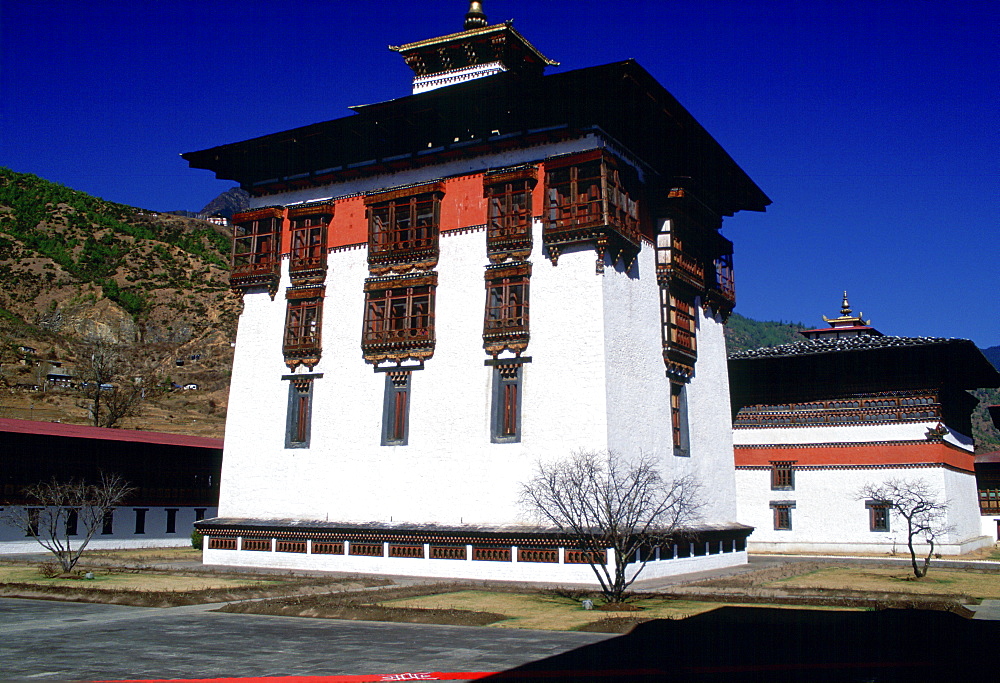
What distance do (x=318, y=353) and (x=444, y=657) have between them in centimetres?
2322

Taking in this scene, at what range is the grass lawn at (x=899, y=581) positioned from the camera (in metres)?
26.5

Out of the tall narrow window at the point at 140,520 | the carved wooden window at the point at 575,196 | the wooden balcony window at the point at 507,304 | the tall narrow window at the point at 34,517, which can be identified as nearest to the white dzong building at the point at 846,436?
the carved wooden window at the point at 575,196

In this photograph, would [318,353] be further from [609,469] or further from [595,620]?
[595,620]

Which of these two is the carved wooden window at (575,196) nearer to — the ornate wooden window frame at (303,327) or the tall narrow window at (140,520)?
the ornate wooden window frame at (303,327)

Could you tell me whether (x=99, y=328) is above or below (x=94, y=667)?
above

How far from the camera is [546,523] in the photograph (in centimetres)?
2886

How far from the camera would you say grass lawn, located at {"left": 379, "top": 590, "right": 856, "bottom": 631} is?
18375 mm

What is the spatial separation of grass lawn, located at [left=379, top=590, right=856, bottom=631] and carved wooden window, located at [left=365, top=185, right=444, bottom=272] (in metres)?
14.1

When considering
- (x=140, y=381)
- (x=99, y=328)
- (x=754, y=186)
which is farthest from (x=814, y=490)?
(x=99, y=328)

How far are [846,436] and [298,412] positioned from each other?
29061 mm

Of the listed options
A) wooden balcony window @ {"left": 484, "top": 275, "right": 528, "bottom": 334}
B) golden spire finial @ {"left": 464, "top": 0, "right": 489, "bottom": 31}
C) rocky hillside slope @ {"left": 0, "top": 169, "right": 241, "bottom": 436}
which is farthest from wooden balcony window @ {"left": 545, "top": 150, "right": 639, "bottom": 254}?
rocky hillside slope @ {"left": 0, "top": 169, "right": 241, "bottom": 436}

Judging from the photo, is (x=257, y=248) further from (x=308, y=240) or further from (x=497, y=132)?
(x=497, y=132)

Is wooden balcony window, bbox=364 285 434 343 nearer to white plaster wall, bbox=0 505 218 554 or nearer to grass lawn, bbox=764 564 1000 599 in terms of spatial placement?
grass lawn, bbox=764 564 1000 599

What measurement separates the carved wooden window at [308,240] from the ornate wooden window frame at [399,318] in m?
2.94
